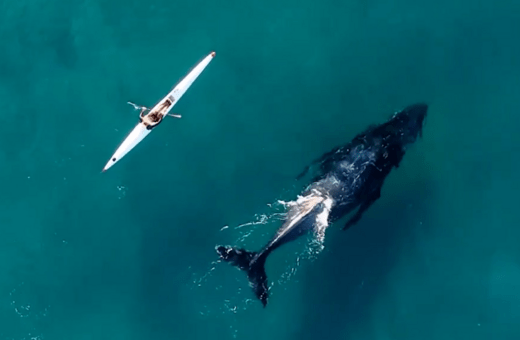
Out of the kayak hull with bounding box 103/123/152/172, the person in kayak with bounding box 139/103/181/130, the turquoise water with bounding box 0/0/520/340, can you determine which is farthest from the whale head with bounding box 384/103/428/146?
the kayak hull with bounding box 103/123/152/172

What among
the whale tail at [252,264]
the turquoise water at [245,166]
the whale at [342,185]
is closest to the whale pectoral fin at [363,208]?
the whale at [342,185]

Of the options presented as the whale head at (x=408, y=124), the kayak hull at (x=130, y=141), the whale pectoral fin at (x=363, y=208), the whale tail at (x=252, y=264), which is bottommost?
the whale tail at (x=252, y=264)

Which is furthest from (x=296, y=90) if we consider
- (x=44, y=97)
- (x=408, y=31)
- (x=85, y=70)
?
(x=44, y=97)

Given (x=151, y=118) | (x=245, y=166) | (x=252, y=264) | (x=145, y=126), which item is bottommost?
(x=252, y=264)

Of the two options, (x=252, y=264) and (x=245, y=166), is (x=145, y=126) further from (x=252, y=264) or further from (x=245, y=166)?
(x=252, y=264)

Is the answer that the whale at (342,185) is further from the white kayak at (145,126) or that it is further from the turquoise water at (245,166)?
the white kayak at (145,126)

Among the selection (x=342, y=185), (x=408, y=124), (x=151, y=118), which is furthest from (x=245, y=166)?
(x=408, y=124)

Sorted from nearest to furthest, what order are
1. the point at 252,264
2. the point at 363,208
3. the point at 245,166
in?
the point at 252,264
the point at 363,208
the point at 245,166
